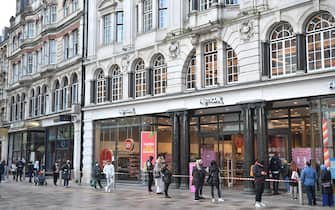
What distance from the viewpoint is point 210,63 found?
76.7 feet

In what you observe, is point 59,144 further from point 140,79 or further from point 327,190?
point 327,190

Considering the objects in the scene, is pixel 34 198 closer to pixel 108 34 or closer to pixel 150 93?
pixel 150 93

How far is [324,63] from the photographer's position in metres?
18.7

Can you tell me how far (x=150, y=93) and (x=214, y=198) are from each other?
9.29m

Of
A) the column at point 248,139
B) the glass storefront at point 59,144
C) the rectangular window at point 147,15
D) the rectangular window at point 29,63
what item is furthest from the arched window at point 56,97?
the column at point 248,139

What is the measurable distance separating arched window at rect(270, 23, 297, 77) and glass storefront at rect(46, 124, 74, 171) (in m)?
18.6

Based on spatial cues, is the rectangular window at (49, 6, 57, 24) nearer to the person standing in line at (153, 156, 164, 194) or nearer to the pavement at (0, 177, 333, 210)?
the pavement at (0, 177, 333, 210)

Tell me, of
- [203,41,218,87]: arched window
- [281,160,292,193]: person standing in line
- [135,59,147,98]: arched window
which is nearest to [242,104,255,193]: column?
[281,160,292,193]: person standing in line

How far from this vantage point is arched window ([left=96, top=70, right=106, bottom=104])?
1195 inches

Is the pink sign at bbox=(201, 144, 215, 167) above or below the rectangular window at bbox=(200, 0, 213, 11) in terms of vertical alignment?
below

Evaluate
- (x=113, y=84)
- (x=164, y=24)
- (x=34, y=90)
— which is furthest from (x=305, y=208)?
(x=34, y=90)

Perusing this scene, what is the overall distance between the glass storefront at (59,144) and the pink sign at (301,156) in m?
18.7

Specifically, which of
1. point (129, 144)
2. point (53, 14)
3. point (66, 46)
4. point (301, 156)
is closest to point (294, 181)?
point (301, 156)

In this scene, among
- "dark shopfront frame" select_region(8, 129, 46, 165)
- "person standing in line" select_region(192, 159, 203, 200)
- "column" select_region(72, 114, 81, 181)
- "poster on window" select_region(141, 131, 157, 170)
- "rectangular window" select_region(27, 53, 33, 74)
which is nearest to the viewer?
"person standing in line" select_region(192, 159, 203, 200)
